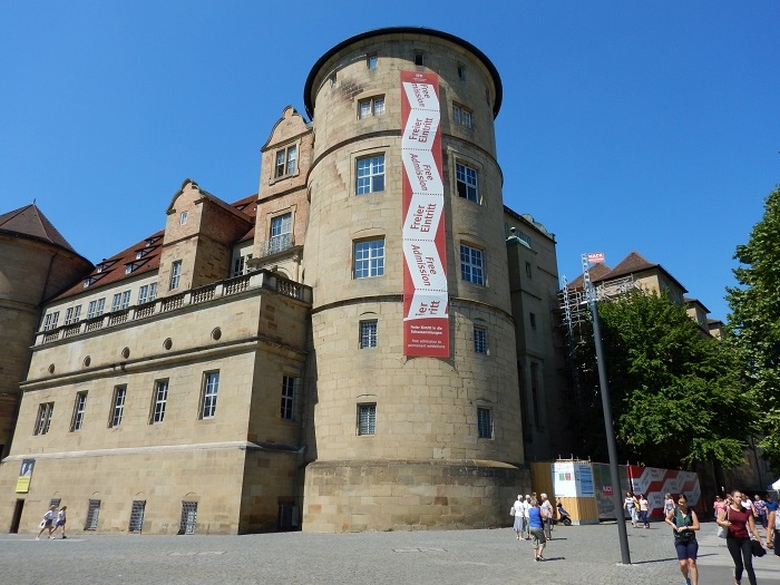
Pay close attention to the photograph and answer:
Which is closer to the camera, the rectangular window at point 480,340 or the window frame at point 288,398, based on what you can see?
the window frame at point 288,398

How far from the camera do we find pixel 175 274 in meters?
34.9

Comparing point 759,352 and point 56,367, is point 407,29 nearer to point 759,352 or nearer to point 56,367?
point 759,352

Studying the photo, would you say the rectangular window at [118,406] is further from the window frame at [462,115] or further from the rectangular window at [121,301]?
the window frame at [462,115]

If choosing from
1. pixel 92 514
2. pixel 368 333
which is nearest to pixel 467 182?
pixel 368 333

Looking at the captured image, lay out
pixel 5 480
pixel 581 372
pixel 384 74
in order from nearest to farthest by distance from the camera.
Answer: pixel 384 74
pixel 5 480
pixel 581 372

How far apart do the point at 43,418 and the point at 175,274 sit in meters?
11.0

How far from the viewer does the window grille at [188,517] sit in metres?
22.4

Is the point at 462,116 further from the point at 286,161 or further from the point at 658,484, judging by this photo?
the point at 658,484

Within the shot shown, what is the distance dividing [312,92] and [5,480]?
28.2 m

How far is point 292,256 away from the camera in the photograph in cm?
3056

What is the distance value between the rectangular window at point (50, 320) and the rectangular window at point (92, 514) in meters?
23.0

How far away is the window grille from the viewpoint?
73.4 feet

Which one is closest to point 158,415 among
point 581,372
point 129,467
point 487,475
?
point 129,467

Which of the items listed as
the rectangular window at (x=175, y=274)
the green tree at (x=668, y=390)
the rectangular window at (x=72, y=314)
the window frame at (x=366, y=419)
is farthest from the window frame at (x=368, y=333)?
the rectangular window at (x=72, y=314)
